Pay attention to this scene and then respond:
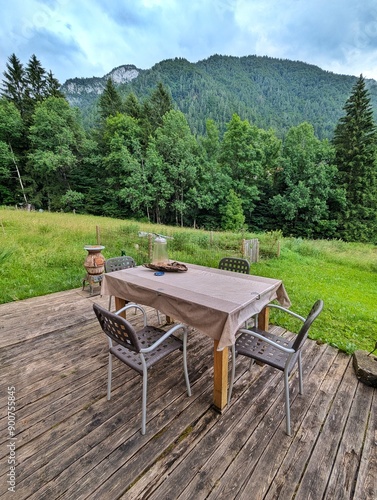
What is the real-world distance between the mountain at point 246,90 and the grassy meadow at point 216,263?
21.3 metres

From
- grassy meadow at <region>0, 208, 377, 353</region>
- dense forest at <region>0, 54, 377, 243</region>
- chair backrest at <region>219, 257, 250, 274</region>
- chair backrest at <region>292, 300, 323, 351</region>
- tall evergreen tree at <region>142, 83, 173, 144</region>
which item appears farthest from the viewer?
tall evergreen tree at <region>142, 83, 173, 144</region>

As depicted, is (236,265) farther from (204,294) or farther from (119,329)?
(119,329)

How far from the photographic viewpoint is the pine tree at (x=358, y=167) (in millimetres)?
16250

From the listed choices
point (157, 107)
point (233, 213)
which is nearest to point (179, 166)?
point (233, 213)

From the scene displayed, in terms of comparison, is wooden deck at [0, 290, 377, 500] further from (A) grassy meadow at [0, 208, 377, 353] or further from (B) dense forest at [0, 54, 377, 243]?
(B) dense forest at [0, 54, 377, 243]

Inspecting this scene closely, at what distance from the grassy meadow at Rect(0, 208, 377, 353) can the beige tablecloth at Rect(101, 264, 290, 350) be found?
137cm

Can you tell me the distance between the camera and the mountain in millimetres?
30578

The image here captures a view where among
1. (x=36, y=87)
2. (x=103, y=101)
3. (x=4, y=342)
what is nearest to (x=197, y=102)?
(x=103, y=101)

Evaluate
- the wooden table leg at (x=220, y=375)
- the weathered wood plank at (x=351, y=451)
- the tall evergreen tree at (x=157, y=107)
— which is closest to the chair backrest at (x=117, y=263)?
the wooden table leg at (x=220, y=375)

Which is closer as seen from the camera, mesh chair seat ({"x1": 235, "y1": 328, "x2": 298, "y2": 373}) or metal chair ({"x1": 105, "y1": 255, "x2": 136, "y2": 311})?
mesh chair seat ({"x1": 235, "y1": 328, "x2": 298, "y2": 373})

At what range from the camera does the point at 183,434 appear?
1.46 m

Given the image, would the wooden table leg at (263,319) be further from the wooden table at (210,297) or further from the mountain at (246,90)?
the mountain at (246,90)

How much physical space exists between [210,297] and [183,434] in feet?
2.90

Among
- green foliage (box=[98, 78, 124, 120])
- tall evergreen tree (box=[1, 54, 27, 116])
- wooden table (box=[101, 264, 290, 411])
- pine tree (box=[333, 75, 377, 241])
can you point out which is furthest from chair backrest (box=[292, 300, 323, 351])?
tall evergreen tree (box=[1, 54, 27, 116])
